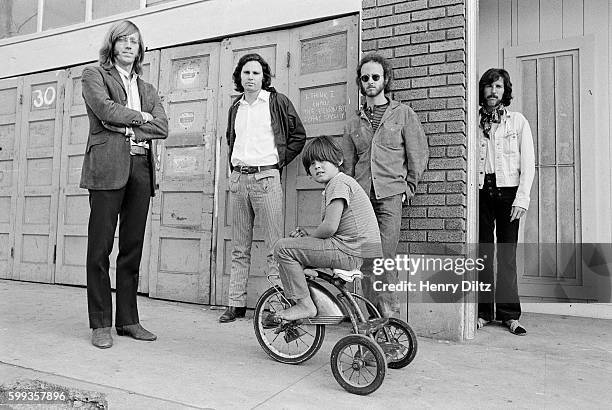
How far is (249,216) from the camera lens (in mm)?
4465

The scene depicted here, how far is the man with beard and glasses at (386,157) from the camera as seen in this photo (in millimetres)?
3840

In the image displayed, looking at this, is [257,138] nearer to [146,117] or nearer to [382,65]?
[146,117]

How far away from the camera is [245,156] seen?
4359mm

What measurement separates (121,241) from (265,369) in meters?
1.40

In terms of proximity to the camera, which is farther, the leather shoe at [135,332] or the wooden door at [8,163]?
the wooden door at [8,163]

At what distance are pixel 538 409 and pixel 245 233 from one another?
8.42 feet

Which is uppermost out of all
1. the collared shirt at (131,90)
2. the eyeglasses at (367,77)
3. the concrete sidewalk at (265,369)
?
the eyeglasses at (367,77)

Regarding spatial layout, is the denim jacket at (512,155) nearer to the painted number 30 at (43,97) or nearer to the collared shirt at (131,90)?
the collared shirt at (131,90)

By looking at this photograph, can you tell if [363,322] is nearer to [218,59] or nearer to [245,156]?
[245,156]

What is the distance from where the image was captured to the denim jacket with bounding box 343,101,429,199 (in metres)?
3.86

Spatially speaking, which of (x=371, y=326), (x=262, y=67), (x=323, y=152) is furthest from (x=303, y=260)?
(x=262, y=67)

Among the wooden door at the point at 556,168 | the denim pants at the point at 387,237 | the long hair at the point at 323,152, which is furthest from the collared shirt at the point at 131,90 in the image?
the wooden door at the point at 556,168

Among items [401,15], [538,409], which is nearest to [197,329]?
[538,409]

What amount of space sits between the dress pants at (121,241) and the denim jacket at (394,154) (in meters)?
1.56
